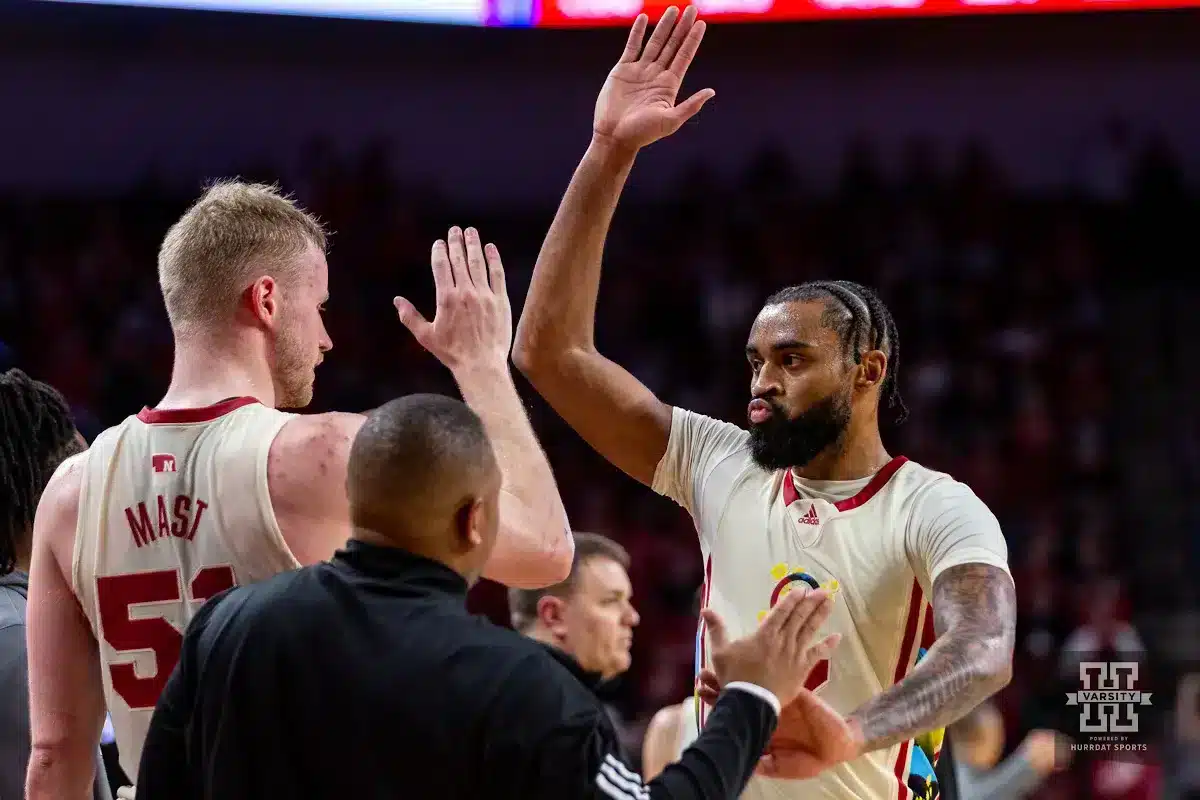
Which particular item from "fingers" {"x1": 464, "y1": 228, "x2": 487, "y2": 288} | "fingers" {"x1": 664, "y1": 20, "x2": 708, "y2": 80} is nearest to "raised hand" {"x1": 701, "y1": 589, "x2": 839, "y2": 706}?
"fingers" {"x1": 464, "y1": 228, "x2": 487, "y2": 288}

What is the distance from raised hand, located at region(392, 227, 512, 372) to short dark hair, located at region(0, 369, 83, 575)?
3.65ft

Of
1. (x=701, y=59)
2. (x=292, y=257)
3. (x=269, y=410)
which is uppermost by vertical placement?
(x=701, y=59)

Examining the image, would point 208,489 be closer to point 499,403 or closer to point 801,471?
point 499,403

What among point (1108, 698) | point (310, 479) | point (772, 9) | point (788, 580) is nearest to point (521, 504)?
point (310, 479)

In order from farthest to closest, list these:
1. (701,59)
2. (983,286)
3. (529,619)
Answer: (701,59) < (983,286) < (529,619)

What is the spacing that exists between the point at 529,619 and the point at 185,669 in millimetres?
3552

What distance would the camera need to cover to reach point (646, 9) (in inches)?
322

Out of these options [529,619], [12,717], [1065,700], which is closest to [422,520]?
[12,717]

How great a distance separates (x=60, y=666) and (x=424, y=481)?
1.07m

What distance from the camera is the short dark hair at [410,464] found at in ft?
7.75

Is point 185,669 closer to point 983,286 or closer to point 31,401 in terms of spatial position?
point 31,401

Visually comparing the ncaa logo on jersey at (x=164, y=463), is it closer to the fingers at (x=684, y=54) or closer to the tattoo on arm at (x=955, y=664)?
the tattoo on arm at (x=955, y=664)

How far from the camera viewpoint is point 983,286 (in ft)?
37.9

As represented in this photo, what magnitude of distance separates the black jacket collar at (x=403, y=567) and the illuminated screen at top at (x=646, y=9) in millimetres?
6209
